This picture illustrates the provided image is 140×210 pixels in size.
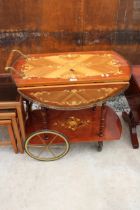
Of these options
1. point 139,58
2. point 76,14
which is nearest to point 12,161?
point 76,14

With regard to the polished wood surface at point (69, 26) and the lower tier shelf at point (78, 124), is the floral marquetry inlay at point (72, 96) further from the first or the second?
the polished wood surface at point (69, 26)

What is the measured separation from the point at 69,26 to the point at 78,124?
894mm

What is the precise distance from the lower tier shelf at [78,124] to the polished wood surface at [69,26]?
25.4 inches

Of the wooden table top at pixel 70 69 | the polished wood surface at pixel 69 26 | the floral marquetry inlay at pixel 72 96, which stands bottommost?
the floral marquetry inlay at pixel 72 96

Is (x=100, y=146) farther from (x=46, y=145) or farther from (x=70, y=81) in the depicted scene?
(x=70, y=81)

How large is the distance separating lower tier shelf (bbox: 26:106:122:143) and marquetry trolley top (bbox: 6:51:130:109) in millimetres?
277

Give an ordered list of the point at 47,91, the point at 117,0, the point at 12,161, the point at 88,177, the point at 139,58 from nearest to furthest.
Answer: the point at 47,91, the point at 88,177, the point at 12,161, the point at 117,0, the point at 139,58

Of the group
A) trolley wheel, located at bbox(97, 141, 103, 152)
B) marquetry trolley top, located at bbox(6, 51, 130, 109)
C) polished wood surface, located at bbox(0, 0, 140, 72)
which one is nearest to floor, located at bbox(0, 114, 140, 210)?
trolley wheel, located at bbox(97, 141, 103, 152)

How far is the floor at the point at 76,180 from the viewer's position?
1.54m

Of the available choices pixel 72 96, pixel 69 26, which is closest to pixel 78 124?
pixel 72 96

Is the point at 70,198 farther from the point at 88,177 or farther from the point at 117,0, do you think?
the point at 117,0

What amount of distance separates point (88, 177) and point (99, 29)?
1315 millimetres

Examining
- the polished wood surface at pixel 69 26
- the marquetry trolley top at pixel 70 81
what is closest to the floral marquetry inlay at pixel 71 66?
the marquetry trolley top at pixel 70 81

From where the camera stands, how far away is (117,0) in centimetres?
195
